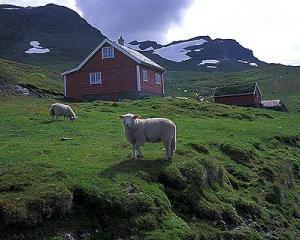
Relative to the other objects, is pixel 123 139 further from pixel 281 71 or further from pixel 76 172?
pixel 281 71

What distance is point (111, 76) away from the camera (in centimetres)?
6328

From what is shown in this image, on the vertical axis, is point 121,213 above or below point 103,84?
below

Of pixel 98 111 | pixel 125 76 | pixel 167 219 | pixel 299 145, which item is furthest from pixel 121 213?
pixel 125 76

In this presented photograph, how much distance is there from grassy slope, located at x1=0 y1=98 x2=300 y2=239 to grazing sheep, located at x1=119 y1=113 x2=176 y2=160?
645mm

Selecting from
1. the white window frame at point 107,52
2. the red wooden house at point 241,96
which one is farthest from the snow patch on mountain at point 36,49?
the white window frame at point 107,52

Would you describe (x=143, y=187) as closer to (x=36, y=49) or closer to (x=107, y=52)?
(x=107, y=52)

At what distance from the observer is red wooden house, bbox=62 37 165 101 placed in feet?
204

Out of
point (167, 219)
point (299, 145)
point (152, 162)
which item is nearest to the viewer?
point (167, 219)

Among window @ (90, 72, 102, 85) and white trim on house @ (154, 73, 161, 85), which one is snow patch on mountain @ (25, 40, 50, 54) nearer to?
white trim on house @ (154, 73, 161, 85)

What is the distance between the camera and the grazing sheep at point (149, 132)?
19797 millimetres

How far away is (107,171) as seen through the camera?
17266 millimetres

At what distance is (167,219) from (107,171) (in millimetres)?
2821

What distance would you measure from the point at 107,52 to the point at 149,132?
44664 millimetres

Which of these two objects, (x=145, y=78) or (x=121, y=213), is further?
(x=145, y=78)
